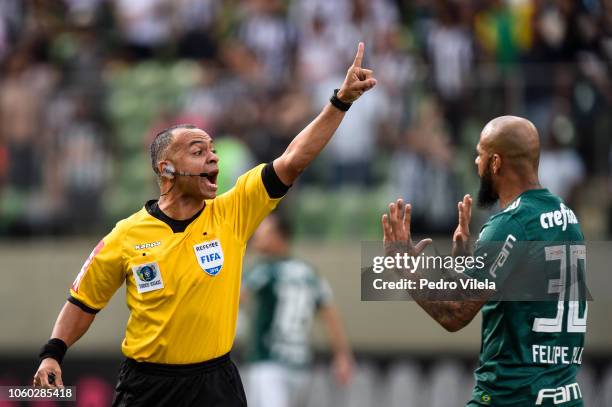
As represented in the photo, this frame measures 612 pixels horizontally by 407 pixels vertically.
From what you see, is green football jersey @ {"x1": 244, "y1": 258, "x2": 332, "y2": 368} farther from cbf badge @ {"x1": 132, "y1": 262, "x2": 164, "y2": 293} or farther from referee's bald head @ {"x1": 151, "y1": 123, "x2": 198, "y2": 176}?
cbf badge @ {"x1": 132, "y1": 262, "x2": 164, "y2": 293}

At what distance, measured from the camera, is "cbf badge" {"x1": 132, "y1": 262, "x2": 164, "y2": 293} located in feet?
22.7

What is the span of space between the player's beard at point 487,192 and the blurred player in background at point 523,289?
0.13 metres

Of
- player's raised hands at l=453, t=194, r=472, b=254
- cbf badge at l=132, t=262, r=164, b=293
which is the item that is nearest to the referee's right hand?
cbf badge at l=132, t=262, r=164, b=293

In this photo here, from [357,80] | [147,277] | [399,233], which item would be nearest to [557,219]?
[399,233]

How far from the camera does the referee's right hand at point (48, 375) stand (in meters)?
6.88

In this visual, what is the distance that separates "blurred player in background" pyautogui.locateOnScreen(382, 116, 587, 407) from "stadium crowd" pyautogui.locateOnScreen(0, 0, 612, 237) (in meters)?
5.84

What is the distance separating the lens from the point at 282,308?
11984 mm

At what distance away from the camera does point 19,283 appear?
47.4 ft

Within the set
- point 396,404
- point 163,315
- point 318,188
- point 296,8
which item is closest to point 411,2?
point 296,8

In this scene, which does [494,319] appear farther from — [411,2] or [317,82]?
[411,2]
